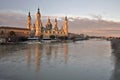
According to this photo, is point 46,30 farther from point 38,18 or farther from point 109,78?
point 109,78

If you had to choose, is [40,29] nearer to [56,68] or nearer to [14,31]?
[14,31]

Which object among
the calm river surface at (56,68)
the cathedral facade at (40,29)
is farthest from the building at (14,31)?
the calm river surface at (56,68)

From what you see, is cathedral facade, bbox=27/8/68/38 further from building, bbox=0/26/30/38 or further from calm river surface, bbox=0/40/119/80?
calm river surface, bbox=0/40/119/80

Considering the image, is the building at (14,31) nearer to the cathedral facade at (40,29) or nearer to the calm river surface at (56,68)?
the cathedral facade at (40,29)

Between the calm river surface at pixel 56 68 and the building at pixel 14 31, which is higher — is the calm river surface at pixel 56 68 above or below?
below

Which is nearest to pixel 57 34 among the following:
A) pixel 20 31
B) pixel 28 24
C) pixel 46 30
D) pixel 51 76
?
pixel 46 30

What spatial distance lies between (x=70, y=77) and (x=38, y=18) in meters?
146

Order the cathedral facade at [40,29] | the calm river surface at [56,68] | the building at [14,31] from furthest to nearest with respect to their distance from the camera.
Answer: the cathedral facade at [40,29], the building at [14,31], the calm river surface at [56,68]

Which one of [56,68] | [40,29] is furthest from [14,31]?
[56,68]

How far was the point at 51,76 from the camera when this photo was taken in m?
15.1

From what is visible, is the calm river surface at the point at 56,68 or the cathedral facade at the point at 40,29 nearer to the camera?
the calm river surface at the point at 56,68

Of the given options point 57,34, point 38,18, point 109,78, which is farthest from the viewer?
point 57,34

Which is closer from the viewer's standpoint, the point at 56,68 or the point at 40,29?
the point at 56,68

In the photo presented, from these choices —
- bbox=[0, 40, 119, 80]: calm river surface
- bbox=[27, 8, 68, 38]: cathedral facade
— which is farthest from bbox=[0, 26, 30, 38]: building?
bbox=[0, 40, 119, 80]: calm river surface
